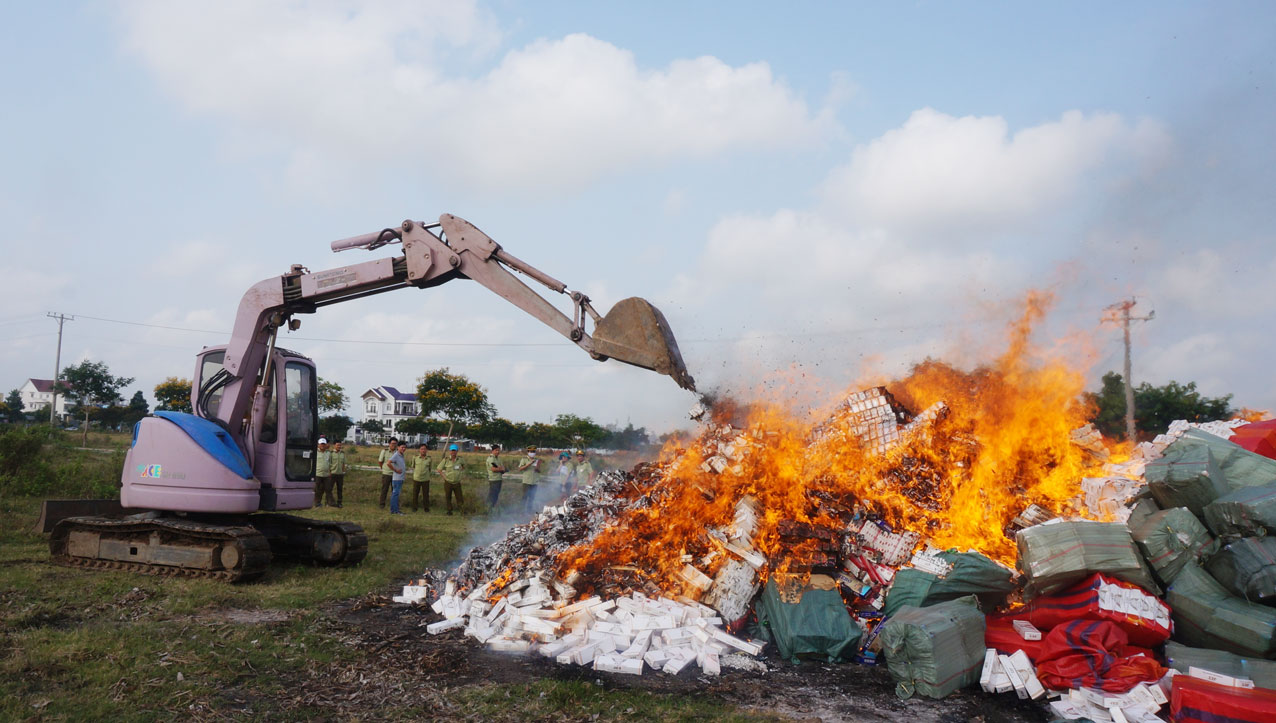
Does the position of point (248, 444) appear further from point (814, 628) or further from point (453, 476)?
point (453, 476)

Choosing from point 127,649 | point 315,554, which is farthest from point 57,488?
point 127,649

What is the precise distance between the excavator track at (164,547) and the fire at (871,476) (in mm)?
4182

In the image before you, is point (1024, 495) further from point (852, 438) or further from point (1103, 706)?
point (1103, 706)

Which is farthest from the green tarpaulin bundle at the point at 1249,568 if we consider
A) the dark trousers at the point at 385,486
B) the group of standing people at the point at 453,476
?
the dark trousers at the point at 385,486

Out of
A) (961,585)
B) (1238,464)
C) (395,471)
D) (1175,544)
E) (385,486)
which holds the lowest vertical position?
(385,486)

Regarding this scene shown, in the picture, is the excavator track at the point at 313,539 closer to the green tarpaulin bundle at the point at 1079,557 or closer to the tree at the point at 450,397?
the green tarpaulin bundle at the point at 1079,557

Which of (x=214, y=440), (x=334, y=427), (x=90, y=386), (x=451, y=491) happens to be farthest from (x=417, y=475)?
(x=90, y=386)

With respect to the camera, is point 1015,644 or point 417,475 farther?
point 417,475

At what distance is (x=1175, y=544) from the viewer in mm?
6469

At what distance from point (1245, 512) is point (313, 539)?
11043 millimetres

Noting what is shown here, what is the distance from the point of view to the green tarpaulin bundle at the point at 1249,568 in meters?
5.84

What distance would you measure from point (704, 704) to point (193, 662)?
4155mm

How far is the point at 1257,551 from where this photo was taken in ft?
19.7

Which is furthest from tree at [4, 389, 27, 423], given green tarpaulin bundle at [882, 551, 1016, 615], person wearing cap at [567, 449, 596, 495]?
green tarpaulin bundle at [882, 551, 1016, 615]
